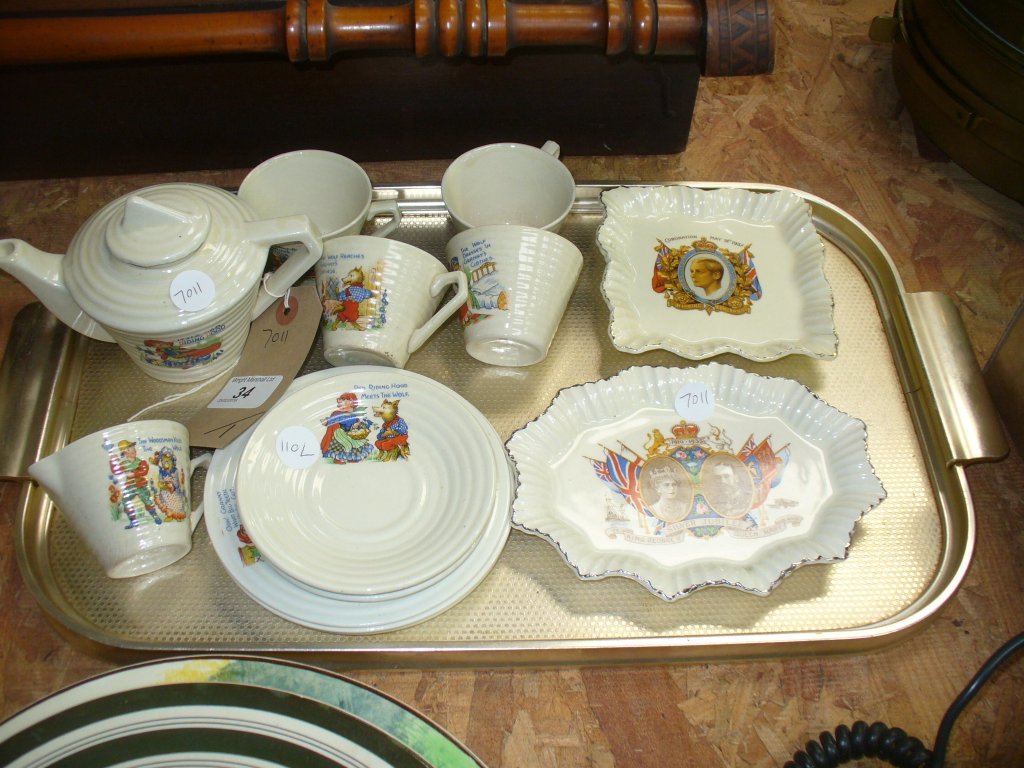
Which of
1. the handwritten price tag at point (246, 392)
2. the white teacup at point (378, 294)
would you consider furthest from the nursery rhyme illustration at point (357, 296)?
the handwritten price tag at point (246, 392)

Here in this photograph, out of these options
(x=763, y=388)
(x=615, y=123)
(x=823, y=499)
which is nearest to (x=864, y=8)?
(x=615, y=123)

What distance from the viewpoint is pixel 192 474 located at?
1.00 m

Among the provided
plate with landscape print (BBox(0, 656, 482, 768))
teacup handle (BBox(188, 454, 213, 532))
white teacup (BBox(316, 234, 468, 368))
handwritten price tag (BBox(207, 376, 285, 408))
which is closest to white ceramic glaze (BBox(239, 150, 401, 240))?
white teacup (BBox(316, 234, 468, 368))

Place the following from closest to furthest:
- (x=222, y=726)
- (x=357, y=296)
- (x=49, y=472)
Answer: (x=222, y=726) → (x=49, y=472) → (x=357, y=296)

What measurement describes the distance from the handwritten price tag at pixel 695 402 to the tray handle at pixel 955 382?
288mm

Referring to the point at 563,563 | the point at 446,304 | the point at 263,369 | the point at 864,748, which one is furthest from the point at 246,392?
the point at 864,748

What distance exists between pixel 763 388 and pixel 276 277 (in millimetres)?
590

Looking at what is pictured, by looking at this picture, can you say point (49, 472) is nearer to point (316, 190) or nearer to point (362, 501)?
point (362, 501)

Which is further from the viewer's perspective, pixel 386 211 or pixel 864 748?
pixel 386 211

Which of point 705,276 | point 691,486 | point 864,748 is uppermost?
point 705,276

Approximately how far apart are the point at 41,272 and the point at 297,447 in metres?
0.32

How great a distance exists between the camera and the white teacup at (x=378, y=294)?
3.18ft

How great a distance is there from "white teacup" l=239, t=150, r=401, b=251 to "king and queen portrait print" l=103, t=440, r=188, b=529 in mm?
367

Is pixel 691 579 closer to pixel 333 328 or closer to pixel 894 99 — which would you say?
pixel 333 328
